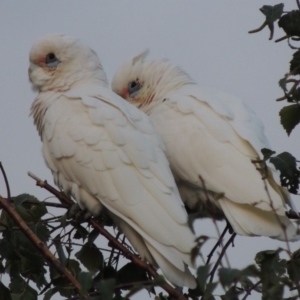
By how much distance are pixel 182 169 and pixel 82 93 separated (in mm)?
735

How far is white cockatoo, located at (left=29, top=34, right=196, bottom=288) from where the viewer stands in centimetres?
344

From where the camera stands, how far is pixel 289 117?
108 inches

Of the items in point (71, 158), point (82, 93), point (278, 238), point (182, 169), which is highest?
point (82, 93)

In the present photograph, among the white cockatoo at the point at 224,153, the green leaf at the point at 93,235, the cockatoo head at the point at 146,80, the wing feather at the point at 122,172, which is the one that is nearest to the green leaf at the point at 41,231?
the green leaf at the point at 93,235

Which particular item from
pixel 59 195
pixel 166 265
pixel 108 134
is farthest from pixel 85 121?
pixel 166 265

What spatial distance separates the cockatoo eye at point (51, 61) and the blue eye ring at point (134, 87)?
764 mm

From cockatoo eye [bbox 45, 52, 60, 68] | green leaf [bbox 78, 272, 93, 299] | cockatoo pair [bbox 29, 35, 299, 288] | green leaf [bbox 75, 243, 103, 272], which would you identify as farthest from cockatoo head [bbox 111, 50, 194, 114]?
green leaf [bbox 78, 272, 93, 299]

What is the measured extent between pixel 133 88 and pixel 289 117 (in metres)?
2.60

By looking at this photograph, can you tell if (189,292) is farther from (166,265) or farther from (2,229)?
(2,229)

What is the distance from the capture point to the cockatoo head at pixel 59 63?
4.57 metres

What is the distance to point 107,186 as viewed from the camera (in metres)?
3.74

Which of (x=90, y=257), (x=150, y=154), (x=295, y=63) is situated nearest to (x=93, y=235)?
(x=90, y=257)

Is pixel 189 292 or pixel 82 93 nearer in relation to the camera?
pixel 189 292

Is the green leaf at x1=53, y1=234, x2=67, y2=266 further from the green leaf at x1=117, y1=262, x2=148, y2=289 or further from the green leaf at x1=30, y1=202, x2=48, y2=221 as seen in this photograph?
the green leaf at x1=117, y1=262, x2=148, y2=289
